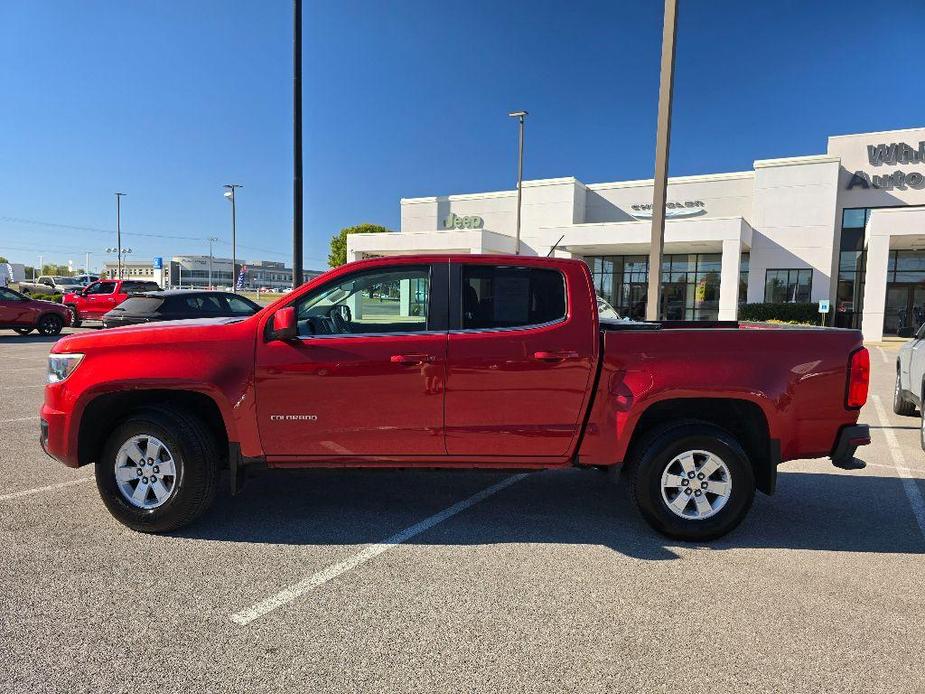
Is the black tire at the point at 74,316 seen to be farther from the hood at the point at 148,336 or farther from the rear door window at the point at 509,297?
the rear door window at the point at 509,297

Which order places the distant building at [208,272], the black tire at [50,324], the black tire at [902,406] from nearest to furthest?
the black tire at [902,406], the black tire at [50,324], the distant building at [208,272]

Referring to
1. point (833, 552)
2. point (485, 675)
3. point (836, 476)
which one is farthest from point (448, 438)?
point (836, 476)

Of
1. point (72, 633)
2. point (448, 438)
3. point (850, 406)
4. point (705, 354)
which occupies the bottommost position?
point (72, 633)

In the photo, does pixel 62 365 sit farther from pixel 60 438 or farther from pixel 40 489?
pixel 40 489

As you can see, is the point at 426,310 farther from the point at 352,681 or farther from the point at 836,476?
the point at 836,476

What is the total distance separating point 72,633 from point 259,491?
83.8 inches

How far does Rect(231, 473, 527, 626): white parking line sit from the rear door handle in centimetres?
118

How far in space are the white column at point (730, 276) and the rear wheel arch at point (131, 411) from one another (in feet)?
85.2

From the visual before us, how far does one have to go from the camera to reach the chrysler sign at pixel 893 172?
27.0 m

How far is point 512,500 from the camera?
15.8 feet

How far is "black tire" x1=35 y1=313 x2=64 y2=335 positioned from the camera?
62.5ft

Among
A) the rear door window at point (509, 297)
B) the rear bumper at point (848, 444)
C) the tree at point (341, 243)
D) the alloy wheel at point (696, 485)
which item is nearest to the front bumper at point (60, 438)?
the rear door window at point (509, 297)

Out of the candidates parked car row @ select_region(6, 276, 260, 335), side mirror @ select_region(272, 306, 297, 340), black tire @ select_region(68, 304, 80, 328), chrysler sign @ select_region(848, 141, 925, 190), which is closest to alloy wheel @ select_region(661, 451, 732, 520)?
side mirror @ select_region(272, 306, 297, 340)

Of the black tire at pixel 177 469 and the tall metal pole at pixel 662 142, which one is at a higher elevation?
the tall metal pole at pixel 662 142
